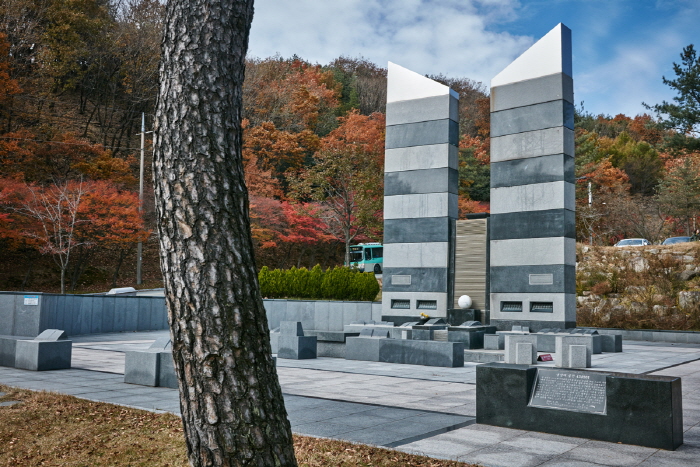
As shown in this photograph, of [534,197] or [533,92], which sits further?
[533,92]

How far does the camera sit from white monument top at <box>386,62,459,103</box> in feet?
64.6

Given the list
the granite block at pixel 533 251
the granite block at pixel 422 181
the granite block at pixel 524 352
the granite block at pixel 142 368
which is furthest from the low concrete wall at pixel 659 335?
the granite block at pixel 142 368

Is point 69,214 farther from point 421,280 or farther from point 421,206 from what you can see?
point 421,280

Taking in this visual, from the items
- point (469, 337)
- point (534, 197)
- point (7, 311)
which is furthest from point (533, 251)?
point (7, 311)

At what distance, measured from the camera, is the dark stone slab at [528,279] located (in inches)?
658

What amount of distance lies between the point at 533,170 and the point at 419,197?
12.6 feet

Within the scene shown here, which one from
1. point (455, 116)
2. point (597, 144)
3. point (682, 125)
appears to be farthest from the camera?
point (597, 144)

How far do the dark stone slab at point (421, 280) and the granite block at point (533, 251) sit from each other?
174cm

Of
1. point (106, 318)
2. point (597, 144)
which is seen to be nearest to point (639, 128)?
point (597, 144)

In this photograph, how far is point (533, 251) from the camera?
681 inches

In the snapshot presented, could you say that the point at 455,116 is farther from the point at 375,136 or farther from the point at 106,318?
the point at 375,136

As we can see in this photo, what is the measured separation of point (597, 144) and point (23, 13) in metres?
42.2

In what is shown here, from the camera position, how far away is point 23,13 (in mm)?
32000

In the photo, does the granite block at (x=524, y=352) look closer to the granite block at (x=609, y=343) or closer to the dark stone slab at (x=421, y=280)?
the granite block at (x=609, y=343)
